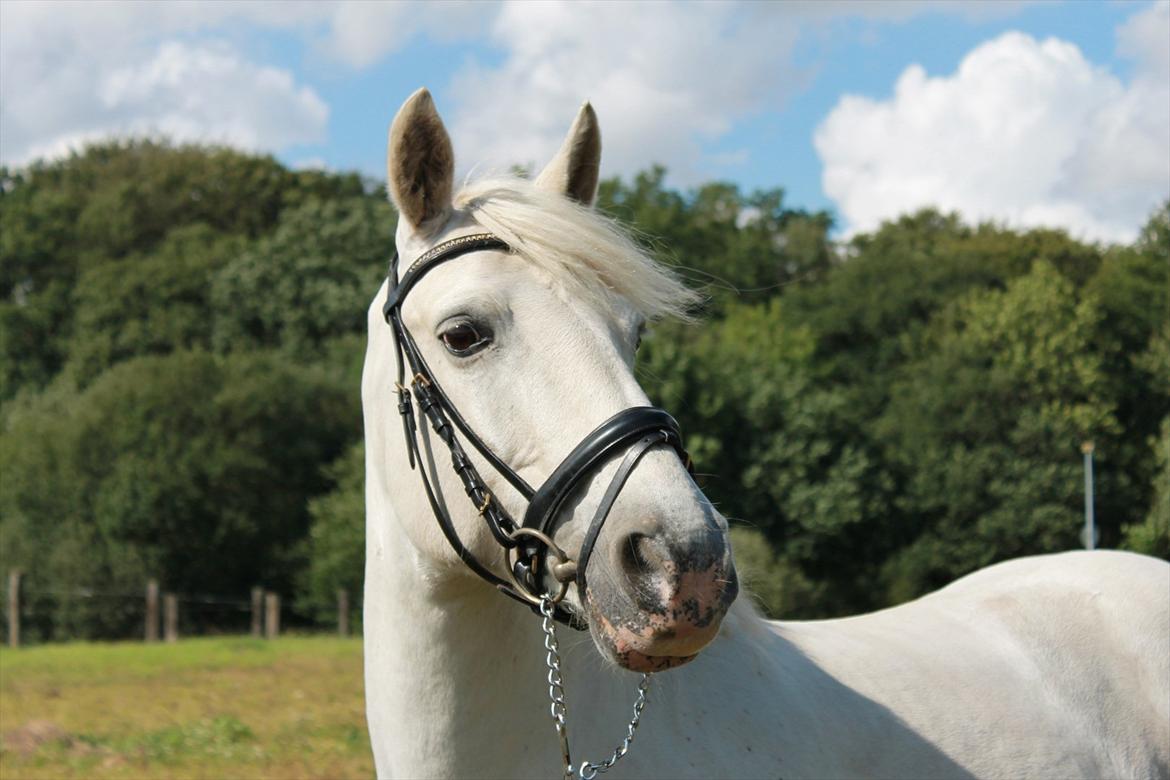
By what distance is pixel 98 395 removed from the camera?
35.7 meters

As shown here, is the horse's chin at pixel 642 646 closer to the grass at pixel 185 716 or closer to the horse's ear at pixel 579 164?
the horse's ear at pixel 579 164

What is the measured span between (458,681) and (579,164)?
1.45 meters

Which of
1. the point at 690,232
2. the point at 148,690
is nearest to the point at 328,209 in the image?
the point at 690,232

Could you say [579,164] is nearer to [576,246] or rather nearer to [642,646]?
[576,246]

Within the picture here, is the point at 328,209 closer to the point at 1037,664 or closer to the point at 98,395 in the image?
the point at 98,395

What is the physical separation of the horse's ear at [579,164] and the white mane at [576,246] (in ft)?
0.54

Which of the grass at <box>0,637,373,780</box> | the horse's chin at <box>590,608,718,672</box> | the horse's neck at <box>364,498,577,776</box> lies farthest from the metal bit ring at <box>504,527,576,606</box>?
the grass at <box>0,637,373,780</box>

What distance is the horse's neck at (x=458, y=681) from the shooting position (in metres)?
2.73

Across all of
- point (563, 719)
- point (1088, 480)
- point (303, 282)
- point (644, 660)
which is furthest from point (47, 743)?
point (303, 282)

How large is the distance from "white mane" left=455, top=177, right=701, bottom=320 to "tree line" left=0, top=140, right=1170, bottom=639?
25.6 meters

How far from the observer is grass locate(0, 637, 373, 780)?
8.05m

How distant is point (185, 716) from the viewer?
10.9 metres

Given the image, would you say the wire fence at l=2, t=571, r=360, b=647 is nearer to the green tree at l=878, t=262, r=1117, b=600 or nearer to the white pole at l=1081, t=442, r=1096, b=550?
the green tree at l=878, t=262, r=1117, b=600

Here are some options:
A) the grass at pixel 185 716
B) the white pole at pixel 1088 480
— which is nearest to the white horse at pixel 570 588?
the grass at pixel 185 716
